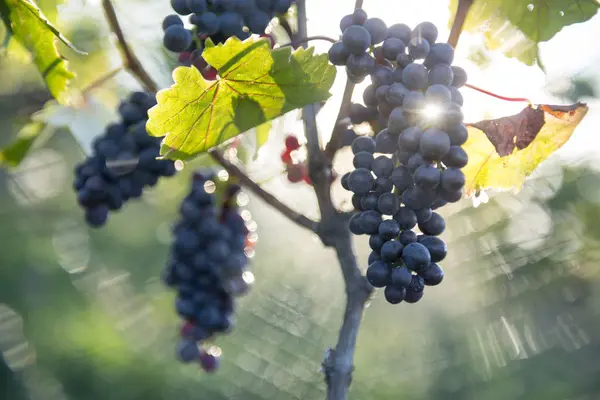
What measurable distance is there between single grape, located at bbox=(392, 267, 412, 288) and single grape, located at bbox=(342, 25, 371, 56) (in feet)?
0.86

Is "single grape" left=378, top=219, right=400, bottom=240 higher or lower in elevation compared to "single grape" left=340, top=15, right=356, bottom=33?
lower

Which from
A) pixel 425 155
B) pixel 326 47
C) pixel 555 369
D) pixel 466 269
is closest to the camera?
pixel 425 155

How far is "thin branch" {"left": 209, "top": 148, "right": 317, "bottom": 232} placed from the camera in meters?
0.97

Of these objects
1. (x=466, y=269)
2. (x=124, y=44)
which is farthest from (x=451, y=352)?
(x=124, y=44)

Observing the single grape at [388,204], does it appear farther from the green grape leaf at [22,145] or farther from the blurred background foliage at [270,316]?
the blurred background foliage at [270,316]

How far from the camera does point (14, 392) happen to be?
18.8 ft

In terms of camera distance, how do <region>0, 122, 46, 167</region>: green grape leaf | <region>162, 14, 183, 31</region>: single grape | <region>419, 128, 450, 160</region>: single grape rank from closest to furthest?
<region>419, 128, 450, 160</region>: single grape, <region>162, 14, 183, 31</region>: single grape, <region>0, 122, 46, 167</region>: green grape leaf

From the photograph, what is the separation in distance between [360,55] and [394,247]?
0.23m

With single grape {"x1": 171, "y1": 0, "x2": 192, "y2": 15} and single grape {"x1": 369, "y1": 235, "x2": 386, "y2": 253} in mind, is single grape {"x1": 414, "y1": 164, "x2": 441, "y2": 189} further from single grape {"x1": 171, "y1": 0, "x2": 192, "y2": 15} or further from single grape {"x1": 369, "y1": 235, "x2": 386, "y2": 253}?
single grape {"x1": 171, "y1": 0, "x2": 192, "y2": 15}

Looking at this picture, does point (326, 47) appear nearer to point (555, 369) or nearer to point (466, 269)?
point (466, 269)

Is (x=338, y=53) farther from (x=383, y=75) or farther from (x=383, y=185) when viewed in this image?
(x=383, y=185)

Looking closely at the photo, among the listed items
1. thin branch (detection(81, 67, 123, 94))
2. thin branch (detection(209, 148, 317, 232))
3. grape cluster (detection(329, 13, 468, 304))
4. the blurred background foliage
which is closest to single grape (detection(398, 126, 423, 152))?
grape cluster (detection(329, 13, 468, 304))

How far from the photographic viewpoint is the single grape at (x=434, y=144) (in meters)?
0.77

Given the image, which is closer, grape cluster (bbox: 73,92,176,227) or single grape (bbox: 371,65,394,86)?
single grape (bbox: 371,65,394,86)
